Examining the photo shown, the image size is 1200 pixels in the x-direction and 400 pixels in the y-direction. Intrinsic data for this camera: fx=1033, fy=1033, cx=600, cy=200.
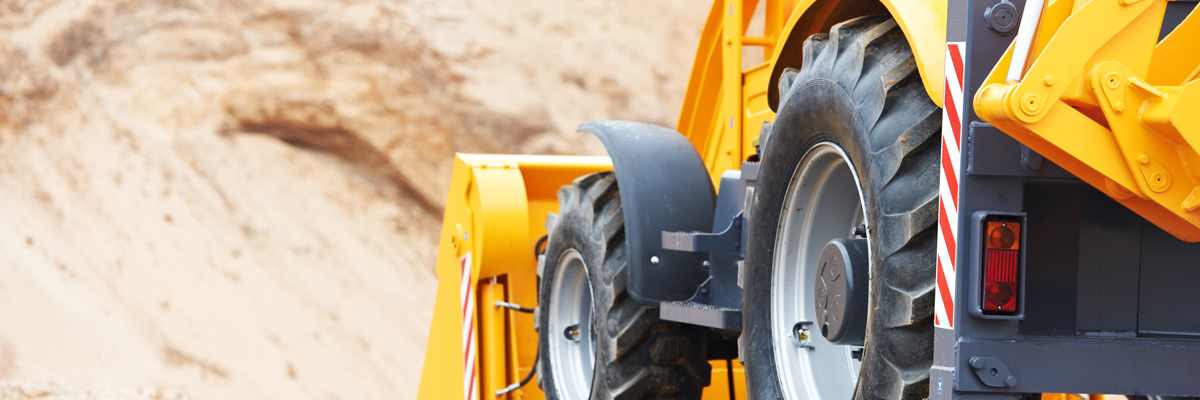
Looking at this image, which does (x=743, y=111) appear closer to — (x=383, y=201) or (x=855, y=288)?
(x=855, y=288)

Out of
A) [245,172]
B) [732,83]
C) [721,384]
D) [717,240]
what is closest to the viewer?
[717,240]

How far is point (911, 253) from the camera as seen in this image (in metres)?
1.92

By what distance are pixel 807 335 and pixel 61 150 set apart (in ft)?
34.4

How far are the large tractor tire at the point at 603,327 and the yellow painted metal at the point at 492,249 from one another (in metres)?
0.44

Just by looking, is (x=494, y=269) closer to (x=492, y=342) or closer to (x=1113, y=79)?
(x=492, y=342)

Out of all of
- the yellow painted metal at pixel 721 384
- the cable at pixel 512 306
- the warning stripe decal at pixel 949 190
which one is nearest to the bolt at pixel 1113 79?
the warning stripe decal at pixel 949 190

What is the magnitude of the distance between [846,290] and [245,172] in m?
10.2

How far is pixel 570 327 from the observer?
4.10 metres

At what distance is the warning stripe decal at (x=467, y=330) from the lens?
463cm

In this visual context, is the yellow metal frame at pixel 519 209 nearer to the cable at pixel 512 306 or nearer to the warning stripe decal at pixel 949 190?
the cable at pixel 512 306

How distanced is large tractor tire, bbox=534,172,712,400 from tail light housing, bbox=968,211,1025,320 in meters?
1.80

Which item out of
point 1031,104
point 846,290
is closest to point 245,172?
point 846,290

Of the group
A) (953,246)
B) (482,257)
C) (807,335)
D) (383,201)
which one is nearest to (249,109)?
(383,201)

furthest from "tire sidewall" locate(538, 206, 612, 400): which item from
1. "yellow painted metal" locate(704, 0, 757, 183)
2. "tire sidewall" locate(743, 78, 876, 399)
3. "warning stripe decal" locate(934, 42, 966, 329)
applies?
"warning stripe decal" locate(934, 42, 966, 329)
